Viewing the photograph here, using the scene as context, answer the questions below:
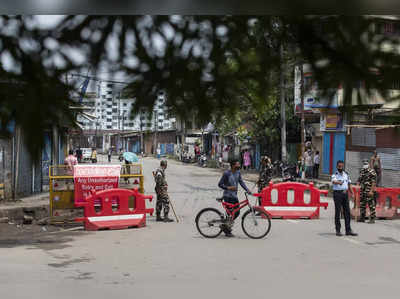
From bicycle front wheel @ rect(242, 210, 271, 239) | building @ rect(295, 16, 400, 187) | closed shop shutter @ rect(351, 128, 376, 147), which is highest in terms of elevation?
closed shop shutter @ rect(351, 128, 376, 147)

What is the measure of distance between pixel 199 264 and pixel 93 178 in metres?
4.87

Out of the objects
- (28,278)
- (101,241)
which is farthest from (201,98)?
(101,241)

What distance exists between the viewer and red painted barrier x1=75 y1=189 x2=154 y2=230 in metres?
10.4

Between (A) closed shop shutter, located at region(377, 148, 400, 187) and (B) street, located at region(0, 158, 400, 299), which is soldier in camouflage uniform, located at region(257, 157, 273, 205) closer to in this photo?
(B) street, located at region(0, 158, 400, 299)

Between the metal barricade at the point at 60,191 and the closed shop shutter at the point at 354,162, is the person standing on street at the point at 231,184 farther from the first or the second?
the closed shop shutter at the point at 354,162

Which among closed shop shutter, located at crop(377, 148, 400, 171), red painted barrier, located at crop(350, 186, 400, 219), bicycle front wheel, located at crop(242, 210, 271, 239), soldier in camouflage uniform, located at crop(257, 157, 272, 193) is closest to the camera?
bicycle front wheel, located at crop(242, 210, 271, 239)

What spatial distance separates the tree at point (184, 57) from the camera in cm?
225

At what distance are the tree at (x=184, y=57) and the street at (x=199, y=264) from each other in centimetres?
357

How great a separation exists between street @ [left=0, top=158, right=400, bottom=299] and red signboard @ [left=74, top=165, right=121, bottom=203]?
50.2 inches

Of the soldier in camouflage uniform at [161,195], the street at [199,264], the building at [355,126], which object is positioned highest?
the building at [355,126]

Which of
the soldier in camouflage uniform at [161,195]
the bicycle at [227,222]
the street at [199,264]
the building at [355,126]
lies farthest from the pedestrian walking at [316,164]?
the bicycle at [227,222]

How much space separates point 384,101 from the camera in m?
2.34

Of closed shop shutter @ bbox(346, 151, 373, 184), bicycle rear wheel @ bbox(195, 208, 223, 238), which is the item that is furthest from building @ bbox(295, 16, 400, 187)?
bicycle rear wheel @ bbox(195, 208, 223, 238)

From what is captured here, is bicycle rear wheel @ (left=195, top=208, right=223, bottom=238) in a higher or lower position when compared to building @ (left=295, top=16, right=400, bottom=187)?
lower
